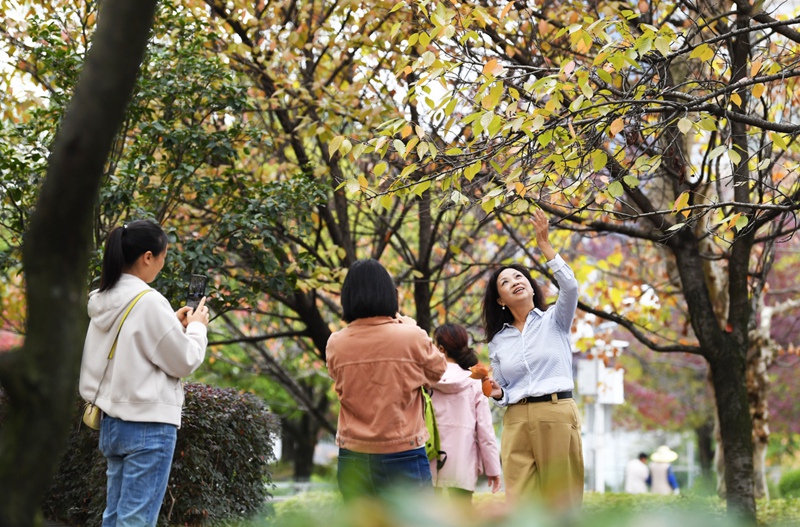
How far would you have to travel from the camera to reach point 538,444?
4.62 meters

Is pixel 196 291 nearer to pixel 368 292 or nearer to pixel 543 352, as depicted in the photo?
pixel 368 292

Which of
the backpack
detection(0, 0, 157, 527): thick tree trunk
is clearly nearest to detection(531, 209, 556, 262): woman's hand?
the backpack

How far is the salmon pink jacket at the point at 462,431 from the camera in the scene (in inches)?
226

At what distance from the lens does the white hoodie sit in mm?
3604

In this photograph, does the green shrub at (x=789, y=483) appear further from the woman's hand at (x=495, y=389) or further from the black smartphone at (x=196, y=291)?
the black smartphone at (x=196, y=291)

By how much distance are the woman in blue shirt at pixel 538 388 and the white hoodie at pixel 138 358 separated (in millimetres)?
1818

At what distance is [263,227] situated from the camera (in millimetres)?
6875

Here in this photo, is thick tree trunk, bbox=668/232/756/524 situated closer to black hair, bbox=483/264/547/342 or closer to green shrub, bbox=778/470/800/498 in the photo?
black hair, bbox=483/264/547/342

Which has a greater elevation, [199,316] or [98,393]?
[199,316]

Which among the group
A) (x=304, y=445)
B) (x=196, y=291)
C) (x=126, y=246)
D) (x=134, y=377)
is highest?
(x=126, y=246)

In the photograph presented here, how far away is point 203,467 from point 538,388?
2.77m

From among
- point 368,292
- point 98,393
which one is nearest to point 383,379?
point 368,292

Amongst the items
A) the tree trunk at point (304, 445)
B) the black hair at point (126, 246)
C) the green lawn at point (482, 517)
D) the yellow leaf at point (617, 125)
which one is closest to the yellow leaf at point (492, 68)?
the yellow leaf at point (617, 125)

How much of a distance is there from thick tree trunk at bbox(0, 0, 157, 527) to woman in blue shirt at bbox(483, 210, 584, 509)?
3.11 m
